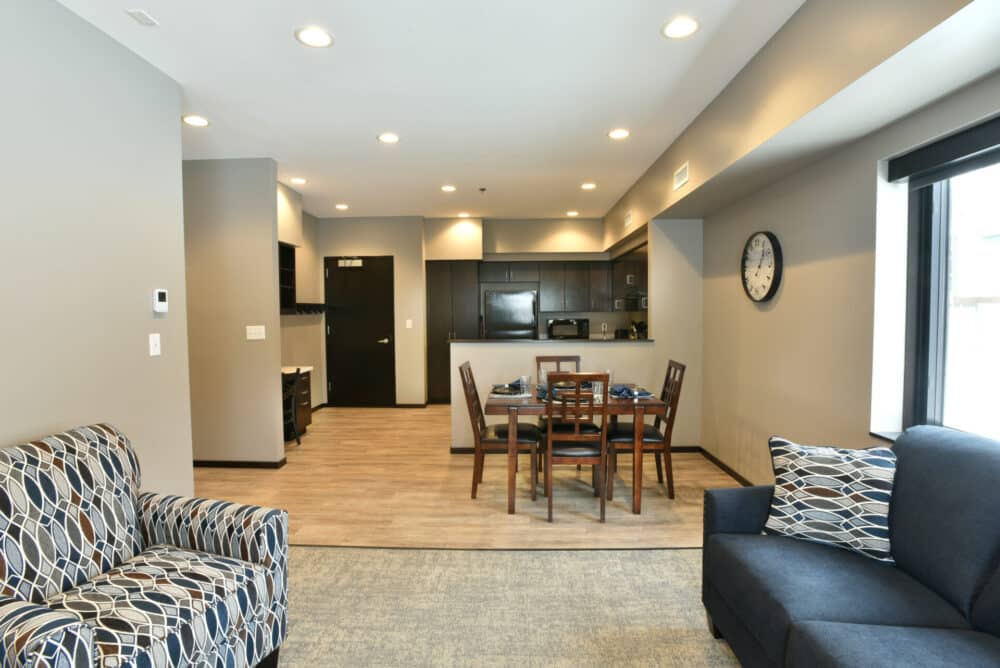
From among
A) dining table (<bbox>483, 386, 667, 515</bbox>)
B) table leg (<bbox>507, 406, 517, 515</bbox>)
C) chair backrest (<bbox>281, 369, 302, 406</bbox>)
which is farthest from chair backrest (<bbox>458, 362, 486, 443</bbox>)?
chair backrest (<bbox>281, 369, 302, 406</bbox>)

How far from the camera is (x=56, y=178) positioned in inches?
83.7

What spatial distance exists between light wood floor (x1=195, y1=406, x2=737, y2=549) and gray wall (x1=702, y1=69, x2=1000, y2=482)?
80cm

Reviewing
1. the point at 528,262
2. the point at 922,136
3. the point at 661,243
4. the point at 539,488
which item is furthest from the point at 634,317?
the point at 922,136

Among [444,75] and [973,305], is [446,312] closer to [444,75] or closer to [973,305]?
[444,75]

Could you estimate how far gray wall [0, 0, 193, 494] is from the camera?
1962 millimetres

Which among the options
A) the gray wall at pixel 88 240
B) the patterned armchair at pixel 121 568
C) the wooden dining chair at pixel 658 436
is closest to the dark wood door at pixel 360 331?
the gray wall at pixel 88 240

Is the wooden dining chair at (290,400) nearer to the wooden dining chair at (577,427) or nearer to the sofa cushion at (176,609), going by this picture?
the wooden dining chair at (577,427)

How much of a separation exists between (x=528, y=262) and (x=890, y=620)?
20.9 feet

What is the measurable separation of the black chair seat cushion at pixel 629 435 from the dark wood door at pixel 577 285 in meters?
3.99

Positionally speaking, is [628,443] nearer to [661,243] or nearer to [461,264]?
[661,243]

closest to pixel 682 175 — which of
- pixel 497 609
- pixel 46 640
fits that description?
pixel 497 609

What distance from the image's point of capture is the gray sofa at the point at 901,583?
132cm

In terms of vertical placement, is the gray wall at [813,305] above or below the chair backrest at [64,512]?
above

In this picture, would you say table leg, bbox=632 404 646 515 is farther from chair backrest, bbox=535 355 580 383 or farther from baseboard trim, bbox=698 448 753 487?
chair backrest, bbox=535 355 580 383
